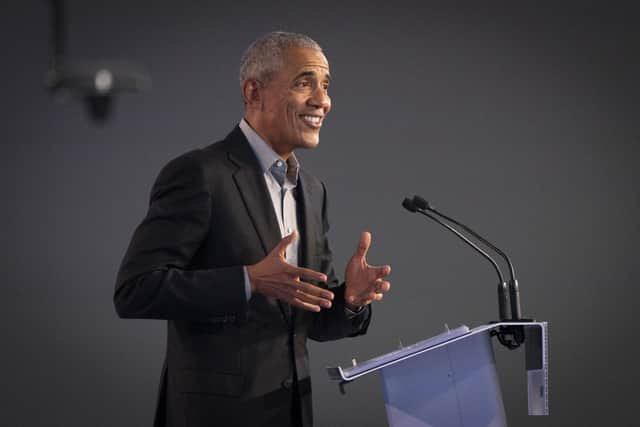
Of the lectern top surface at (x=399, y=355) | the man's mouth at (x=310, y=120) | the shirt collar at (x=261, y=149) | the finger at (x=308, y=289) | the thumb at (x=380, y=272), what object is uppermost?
the man's mouth at (x=310, y=120)

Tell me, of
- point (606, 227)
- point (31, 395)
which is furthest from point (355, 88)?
point (31, 395)

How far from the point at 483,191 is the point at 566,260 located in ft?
2.07

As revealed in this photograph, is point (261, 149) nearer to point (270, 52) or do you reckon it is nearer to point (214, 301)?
point (270, 52)

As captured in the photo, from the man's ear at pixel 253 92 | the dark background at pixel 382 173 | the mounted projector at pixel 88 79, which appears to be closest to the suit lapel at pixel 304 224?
A: the man's ear at pixel 253 92

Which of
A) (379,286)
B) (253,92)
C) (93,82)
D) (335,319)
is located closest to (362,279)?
(379,286)

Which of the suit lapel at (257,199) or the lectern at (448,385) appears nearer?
the lectern at (448,385)

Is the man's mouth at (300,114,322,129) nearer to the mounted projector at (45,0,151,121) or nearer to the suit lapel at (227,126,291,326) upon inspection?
the suit lapel at (227,126,291,326)

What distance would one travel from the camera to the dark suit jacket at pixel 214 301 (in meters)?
1.77

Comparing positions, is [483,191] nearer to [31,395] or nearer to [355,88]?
[355,88]

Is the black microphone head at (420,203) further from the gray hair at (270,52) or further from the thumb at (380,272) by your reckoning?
the gray hair at (270,52)

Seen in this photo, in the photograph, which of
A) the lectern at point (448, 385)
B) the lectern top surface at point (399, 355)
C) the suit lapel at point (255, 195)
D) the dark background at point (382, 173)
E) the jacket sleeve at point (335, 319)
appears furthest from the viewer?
the dark background at point (382, 173)

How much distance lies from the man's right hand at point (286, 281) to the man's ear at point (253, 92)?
0.51 metres

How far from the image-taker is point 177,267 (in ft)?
6.03

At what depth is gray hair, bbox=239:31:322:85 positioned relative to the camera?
6.77 feet
